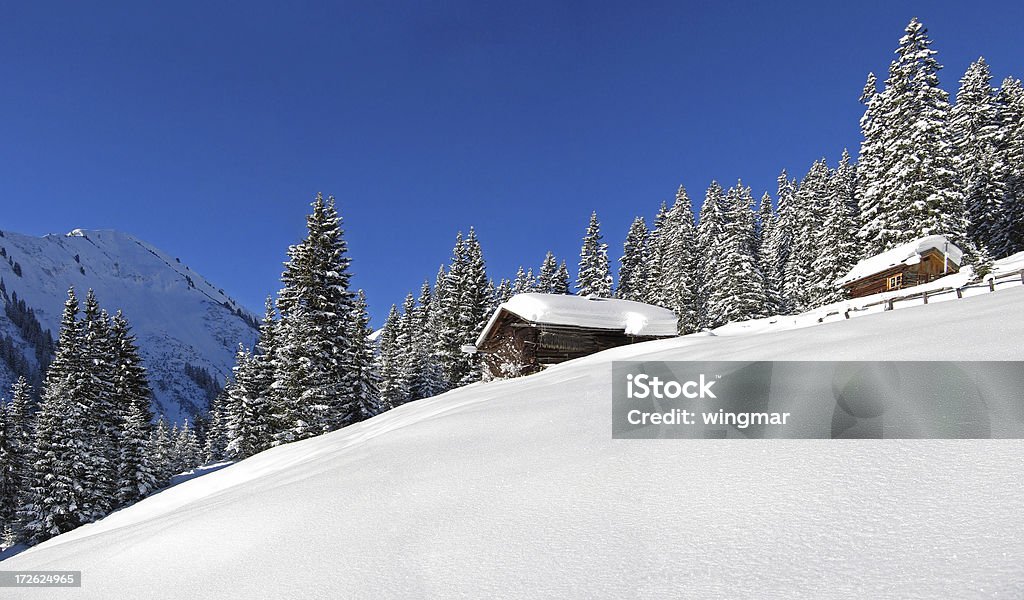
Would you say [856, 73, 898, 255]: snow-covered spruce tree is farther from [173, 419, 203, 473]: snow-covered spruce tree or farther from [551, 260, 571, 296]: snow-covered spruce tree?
[173, 419, 203, 473]: snow-covered spruce tree

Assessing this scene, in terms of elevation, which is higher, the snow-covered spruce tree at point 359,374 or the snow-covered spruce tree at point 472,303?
the snow-covered spruce tree at point 472,303

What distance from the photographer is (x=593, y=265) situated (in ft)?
150

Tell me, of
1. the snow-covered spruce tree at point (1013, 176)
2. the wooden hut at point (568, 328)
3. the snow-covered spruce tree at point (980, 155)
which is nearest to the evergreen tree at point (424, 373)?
the wooden hut at point (568, 328)

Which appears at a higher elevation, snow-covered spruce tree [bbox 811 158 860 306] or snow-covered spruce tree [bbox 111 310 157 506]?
snow-covered spruce tree [bbox 811 158 860 306]

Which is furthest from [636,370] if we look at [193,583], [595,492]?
[193,583]

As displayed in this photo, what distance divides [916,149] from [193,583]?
32.7 meters

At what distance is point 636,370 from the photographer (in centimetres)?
719

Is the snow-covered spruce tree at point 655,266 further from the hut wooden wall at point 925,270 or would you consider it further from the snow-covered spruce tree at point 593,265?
the hut wooden wall at point 925,270

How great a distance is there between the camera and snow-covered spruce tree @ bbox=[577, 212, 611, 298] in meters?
44.8

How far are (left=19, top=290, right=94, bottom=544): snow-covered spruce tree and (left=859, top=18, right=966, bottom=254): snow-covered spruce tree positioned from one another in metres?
44.7

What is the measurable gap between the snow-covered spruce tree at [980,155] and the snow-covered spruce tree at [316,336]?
37642mm

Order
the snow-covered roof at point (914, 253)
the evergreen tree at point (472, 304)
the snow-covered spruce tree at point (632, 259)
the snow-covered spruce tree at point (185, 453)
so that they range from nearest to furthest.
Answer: the snow-covered roof at point (914, 253), the evergreen tree at point (472, 304), the snow-covered spruce tree at point (632, 259), the snow-covered spruce tree at point (185, 453)

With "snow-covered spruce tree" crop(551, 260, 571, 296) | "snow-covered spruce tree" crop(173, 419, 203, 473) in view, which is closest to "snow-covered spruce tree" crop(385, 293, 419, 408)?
"snow-covered spruce tree" crop(551, 260, 571, 296)

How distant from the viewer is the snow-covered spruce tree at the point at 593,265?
147ft
